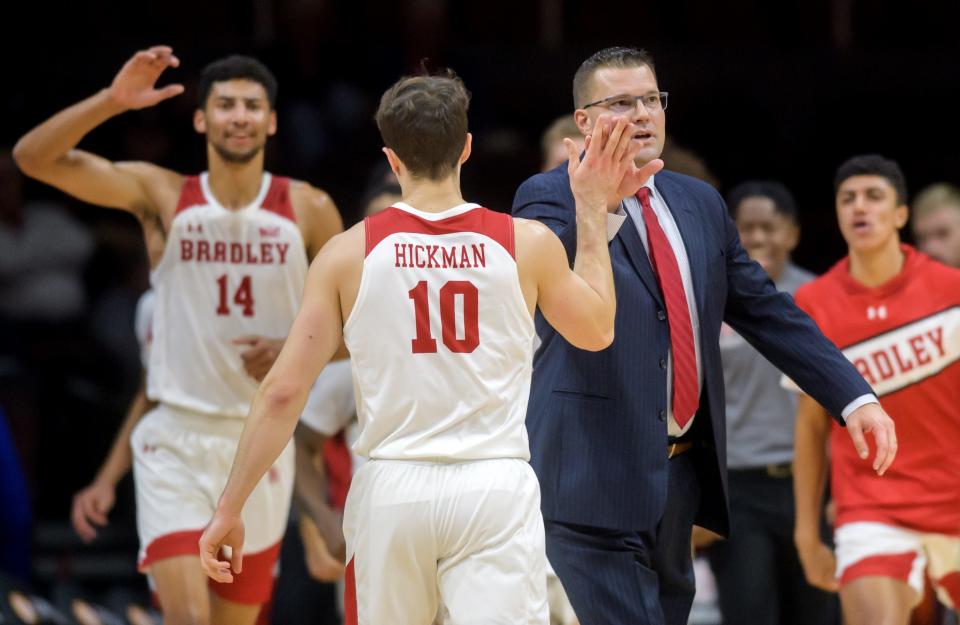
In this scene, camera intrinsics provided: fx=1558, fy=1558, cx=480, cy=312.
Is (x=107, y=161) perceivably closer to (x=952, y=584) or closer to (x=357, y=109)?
(x=952, y=584)

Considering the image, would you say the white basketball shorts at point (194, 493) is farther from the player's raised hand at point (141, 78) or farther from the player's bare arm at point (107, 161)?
the player's raised hand at point (141, 78)

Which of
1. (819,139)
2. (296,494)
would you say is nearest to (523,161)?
(819,139)

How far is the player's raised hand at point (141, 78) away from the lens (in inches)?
210

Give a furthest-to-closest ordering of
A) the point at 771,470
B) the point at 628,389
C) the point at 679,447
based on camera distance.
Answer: the point at 771,470
the point at 679,447
the point at 628,389

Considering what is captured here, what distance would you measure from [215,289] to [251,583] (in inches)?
43.2

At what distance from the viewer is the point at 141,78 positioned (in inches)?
211

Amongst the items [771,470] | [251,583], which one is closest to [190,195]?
[251,583]

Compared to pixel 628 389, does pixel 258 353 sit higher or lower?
higher

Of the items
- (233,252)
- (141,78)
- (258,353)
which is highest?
(141,78)

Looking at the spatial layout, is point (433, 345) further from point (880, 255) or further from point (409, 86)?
point (880, 255)

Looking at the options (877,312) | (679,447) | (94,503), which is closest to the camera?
(679,447)

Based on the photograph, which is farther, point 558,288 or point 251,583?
point 251,583

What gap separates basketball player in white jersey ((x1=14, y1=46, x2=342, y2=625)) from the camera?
5.65 meters

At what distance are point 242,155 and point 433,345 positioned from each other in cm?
223
